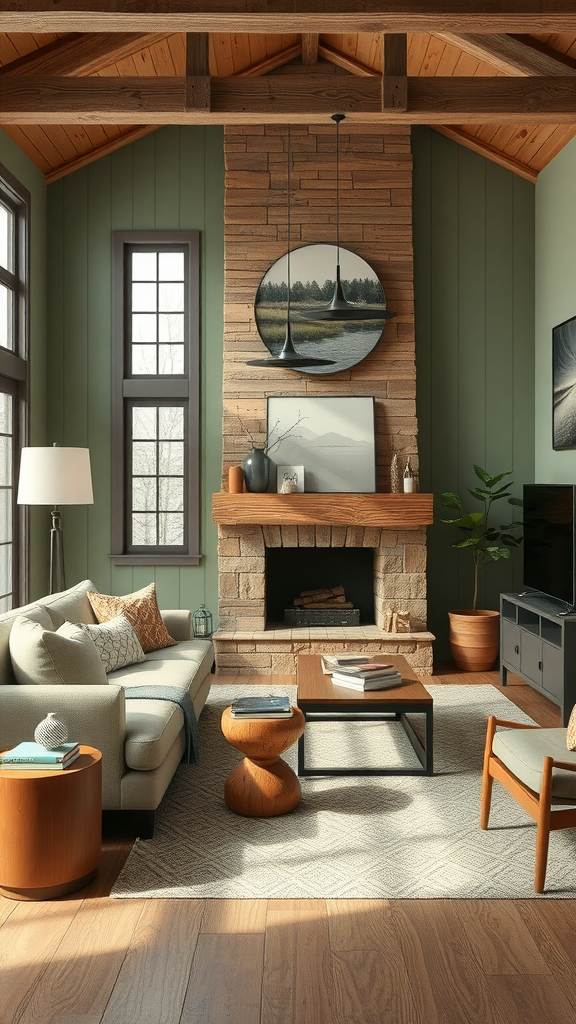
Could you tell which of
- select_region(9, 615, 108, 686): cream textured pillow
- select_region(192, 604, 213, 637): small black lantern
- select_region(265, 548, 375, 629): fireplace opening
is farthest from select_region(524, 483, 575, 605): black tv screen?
select_region(9, 615, 108, 686): cream textured pillow

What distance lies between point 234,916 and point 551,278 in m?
5.29

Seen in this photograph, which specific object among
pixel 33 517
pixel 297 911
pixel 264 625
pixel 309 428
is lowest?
pixel 297 911

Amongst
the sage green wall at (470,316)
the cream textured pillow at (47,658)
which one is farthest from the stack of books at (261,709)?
the sage green wall at (470,316)

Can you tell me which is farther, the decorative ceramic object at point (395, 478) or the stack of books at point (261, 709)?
the decorative ceramic object at point (395, 478)

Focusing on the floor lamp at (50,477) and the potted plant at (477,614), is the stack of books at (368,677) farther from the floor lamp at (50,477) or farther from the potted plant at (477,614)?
the potted plant at (477,614)

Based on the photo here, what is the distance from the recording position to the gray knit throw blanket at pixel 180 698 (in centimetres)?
389

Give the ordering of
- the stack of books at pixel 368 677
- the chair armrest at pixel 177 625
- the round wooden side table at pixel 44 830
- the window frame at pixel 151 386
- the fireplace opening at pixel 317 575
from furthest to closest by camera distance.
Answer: the fireplace opening at pixel 317 575 → the window frame at pixel 151 386 → the chair armrest at pixel 177 625 → the stack of books at pixel 368 677 → the round wooden side table at pixel 44 830

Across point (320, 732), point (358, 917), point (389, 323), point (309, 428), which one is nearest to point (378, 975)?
point (358, 917)

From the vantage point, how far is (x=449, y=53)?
6043 millimetres

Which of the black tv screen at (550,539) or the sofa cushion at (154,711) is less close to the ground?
the black tv screen at (550,539)

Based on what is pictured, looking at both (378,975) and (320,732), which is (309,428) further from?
(378,975)

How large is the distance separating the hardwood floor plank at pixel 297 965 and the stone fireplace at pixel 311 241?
3809 mm

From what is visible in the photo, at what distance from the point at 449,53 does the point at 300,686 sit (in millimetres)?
4572

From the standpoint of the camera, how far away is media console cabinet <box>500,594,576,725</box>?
4871mm
